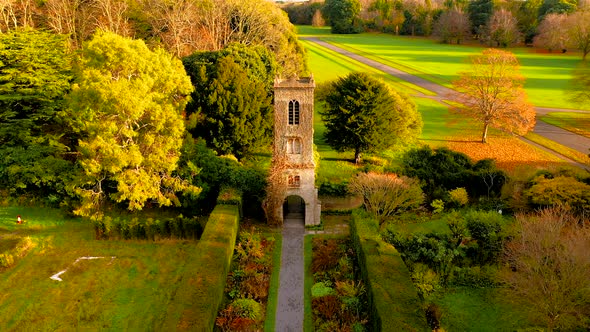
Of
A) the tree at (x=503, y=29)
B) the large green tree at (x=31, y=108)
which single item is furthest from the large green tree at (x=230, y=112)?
the tree at (x=503, y=29)

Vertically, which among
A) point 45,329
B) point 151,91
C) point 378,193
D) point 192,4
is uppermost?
point 192,4

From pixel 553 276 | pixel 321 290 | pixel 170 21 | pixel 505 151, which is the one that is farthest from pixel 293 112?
pixel 505 151

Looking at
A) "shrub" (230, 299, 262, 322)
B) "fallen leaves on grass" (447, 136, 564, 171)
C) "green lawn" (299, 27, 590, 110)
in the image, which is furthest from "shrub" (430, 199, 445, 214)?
"green lawn" (299, 27, 590, 110)

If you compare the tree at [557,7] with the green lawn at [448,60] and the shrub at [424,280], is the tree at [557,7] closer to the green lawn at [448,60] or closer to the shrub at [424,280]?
the green lawn at [448,60]

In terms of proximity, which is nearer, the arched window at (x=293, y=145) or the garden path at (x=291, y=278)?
the garden path at (x=291, y=278)

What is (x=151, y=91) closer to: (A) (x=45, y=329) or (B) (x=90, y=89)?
(B) (x=90, y=89)

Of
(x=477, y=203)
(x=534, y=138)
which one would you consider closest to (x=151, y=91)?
(x=477, y=203)

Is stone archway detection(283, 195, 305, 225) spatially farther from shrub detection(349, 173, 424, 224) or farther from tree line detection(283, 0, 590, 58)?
tree line detection(283, 0, 590, 58)
